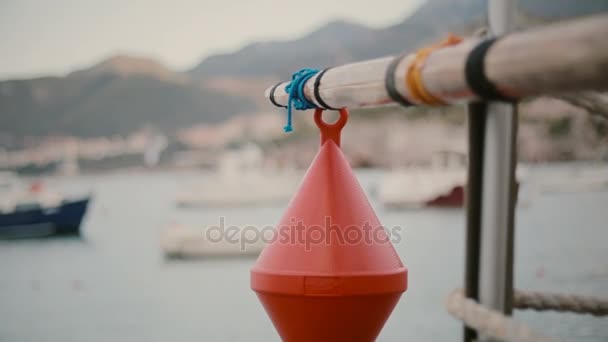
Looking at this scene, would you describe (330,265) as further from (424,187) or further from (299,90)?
(424,187)

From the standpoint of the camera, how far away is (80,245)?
19141 millimetres

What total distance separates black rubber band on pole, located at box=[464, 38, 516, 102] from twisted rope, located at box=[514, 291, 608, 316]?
0.36 meters

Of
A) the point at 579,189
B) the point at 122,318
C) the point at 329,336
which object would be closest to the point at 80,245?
the point at 122,318

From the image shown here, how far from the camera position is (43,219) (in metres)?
15.8

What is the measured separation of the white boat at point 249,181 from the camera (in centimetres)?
2005

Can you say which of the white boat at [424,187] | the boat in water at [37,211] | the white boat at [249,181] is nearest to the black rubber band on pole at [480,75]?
the boat in water at [37,211]

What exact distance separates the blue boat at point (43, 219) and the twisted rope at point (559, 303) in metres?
15.0

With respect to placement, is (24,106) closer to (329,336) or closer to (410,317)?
(410,317)

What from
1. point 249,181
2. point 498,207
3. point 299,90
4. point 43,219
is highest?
point 299,90

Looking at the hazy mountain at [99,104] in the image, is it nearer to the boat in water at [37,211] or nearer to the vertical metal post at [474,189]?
the boat in water at [37,211]

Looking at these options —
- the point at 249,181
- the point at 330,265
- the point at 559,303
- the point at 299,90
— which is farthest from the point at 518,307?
the point at 249,181

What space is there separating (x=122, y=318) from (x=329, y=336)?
12023 millimetres

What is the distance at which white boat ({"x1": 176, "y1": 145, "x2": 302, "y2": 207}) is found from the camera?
2005cm

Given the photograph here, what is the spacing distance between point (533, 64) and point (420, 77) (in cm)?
15
